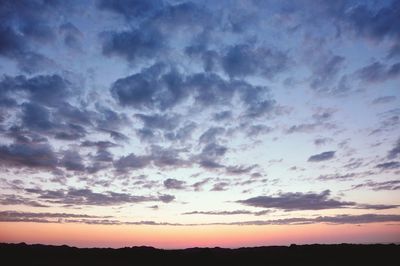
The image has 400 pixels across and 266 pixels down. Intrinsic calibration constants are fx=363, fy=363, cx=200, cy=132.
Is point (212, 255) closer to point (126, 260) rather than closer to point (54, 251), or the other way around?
point (126, 260)

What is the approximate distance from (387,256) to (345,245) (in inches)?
531

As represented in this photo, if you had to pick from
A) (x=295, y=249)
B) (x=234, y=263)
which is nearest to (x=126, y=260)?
(x=234, y=263)

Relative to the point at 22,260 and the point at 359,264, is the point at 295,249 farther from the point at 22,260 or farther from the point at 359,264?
the point at 22,260

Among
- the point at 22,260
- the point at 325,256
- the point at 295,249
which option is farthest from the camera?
the point at 295,249

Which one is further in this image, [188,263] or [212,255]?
[212,255]

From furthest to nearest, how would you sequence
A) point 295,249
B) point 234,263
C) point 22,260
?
point 295,249, point 234,263, point 22,260

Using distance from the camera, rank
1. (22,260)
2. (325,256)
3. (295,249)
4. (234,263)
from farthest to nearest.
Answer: (295,249)
(325,256)
(234,263)
(22,260)

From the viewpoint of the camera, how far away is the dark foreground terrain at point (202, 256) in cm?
5288

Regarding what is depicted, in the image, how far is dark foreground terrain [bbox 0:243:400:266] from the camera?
52875 mm

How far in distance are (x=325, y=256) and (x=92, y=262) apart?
1433 inches

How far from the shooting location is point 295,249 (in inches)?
2480

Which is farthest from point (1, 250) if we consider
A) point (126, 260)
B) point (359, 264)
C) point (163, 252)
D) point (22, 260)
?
point (359, 264)

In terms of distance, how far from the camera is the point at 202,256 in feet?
190

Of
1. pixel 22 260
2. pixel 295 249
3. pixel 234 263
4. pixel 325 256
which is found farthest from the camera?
pixel 295 249
